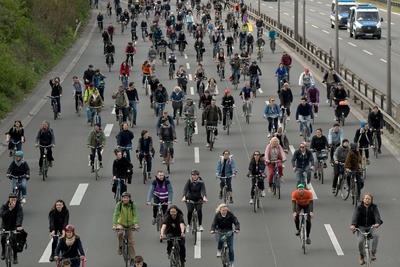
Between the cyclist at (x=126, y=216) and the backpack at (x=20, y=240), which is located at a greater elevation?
the cyclist at (x=126, y=216)

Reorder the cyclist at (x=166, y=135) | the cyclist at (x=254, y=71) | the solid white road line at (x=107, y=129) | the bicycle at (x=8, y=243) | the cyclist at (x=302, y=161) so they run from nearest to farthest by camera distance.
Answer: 1. the bicycle at (x=8, y=243)
2. the cyclist at (x=302, y=161)
3. the cyclist at (x=166, y=135)
4. the solid white road line at (x=107, y=129)
5. the cyclist at (x=254, y=71)

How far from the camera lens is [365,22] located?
72.4 metres

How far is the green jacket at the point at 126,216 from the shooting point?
73.4 feet

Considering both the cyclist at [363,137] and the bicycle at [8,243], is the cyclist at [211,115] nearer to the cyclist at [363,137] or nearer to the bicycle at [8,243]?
the cyclist at [363,137]

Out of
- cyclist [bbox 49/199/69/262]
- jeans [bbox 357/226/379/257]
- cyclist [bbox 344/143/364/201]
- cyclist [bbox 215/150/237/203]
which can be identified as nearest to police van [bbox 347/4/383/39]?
cyclist [bbox 344/143/364/201]

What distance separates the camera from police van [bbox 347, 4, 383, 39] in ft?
234

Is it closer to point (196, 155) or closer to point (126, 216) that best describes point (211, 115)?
point (196, 155)

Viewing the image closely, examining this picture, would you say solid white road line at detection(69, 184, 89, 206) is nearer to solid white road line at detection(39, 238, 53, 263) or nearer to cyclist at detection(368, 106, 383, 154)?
solid white road line at detection(39, 238, 53, 263)

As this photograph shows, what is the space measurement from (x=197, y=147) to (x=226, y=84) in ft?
49.0

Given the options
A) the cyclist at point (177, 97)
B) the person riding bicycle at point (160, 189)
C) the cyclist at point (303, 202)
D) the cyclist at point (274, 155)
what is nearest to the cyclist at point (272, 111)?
the cyclist at point (177, 97)

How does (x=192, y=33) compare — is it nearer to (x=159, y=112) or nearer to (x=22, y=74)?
(x=22, y=74)

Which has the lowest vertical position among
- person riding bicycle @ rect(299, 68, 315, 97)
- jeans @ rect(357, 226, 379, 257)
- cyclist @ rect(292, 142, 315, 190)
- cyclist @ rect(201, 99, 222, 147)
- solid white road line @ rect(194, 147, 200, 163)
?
solid white road line @ rect(194, 147, 200, 163)

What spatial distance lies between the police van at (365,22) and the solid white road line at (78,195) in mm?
42996

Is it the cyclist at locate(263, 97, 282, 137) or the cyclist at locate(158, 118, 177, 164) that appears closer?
the cyclist at locate(158, 118, 177, 164)
